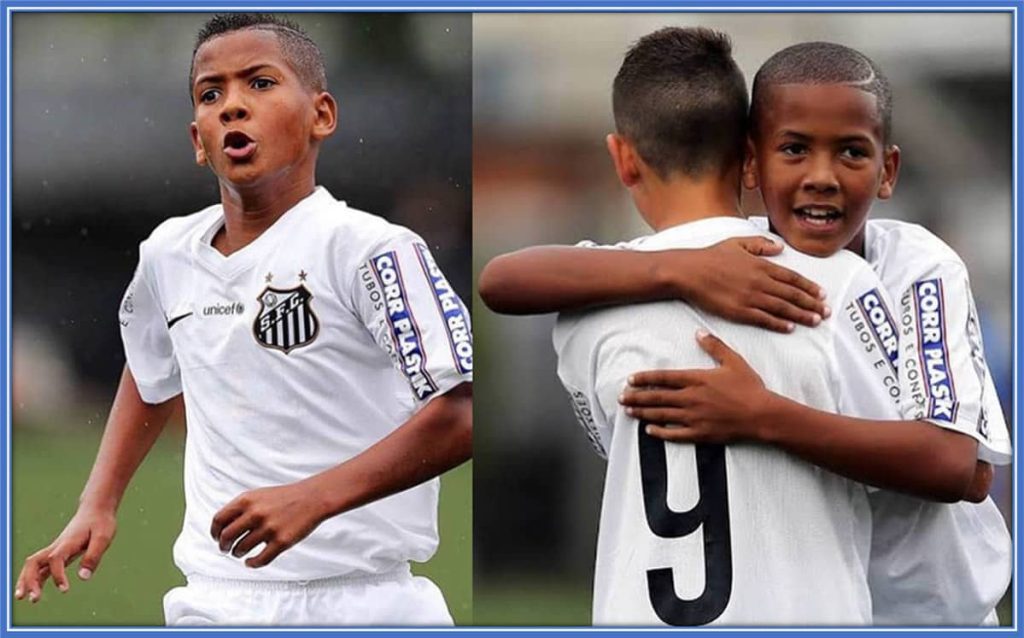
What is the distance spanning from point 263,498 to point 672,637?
853 millimetres

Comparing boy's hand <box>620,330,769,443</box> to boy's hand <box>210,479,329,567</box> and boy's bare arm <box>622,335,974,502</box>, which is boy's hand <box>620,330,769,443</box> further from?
boy's hand <box>210,479,329,567</box>

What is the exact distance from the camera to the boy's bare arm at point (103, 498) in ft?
11.5

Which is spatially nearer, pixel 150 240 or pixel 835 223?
pixel 835 223

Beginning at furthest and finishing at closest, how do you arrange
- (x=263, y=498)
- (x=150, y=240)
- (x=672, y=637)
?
(x=150, y=240) → (x=263, y=498) → (x=672, y=637)

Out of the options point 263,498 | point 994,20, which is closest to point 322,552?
point 263,498

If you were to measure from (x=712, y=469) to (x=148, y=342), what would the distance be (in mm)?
1281

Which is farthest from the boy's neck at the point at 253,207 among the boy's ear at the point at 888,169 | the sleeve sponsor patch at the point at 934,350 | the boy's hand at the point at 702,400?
the sleeve sponsor patch at the point at 934,350

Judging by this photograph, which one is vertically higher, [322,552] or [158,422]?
[158,422]

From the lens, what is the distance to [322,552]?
3.29 meters

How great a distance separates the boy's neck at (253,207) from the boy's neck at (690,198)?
816 millimetres

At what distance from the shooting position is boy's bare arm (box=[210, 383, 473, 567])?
10.6 ft

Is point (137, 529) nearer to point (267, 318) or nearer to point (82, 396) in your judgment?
point (82, 396)

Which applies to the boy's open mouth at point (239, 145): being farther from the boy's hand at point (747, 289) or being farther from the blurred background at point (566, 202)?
the boy's hand at point (747, 289)

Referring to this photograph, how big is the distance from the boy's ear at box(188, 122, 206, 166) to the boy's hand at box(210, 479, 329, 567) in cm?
70
